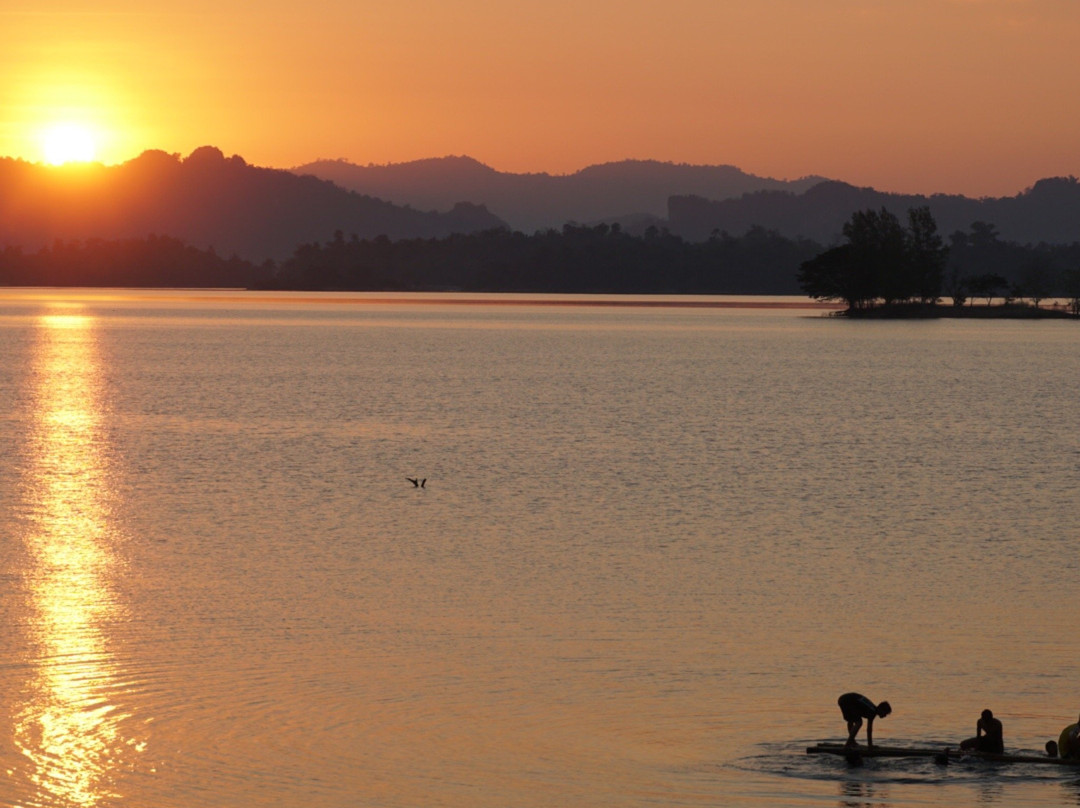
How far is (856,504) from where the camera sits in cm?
4809

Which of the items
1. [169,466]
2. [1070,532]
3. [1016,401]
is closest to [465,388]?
[1016,401]

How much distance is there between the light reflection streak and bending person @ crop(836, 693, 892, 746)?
32.0 feet

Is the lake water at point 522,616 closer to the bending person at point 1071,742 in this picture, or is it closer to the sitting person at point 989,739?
the sitting person at point 989,739

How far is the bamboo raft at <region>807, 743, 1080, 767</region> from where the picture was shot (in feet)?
66.8

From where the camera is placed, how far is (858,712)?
20.8m

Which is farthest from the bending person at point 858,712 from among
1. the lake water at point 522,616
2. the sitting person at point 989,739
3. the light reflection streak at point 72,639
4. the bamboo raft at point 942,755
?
the light reflection streak at point 72,639

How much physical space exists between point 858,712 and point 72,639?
561 inches

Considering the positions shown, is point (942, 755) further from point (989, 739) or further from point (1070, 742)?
point (1070, 742)

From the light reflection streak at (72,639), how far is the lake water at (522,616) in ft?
0.36

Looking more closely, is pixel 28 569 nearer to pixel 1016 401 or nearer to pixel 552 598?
pixel 552 598

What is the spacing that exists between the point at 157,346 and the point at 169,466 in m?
135

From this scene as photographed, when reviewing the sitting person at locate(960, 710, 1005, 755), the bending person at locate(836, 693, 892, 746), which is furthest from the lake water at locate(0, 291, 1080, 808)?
the bending person at locate(836, 693, 892, 746)

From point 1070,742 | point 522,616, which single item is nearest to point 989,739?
point 1070,742

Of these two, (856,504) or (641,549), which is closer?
(641,549)
